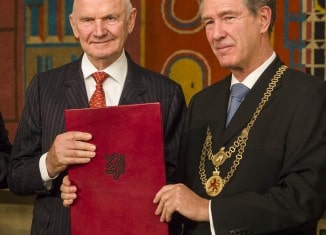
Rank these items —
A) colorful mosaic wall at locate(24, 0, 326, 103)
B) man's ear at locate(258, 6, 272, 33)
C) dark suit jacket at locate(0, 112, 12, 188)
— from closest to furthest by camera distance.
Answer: man's ear at locate(258, 6, 272, 33)
dark suit jacket at locate(0, 112, 12, 188)
colorful mosaic wall at locate(24, 0, 326, 103)

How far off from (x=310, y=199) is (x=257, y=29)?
20.1 inches

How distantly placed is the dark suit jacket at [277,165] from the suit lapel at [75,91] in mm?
450

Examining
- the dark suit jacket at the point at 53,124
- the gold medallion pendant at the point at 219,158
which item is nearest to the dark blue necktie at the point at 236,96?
the gold medallion pendant at the point at 219,158

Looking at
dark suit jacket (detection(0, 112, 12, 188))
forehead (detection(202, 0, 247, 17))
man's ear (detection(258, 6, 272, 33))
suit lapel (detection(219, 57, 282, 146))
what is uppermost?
forehead (detection(202, 0, 247, 17))

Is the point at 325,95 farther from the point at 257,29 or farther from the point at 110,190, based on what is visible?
the point at 110,190

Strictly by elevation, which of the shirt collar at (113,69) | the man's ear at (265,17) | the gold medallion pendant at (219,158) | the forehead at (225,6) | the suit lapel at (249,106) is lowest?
the gold medallion pendant at (219,158)

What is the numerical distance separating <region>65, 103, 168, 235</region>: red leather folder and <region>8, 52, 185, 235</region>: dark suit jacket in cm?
25

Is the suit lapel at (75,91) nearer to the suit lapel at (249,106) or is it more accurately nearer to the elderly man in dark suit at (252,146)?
the elderly man in dark suit at (252,146)

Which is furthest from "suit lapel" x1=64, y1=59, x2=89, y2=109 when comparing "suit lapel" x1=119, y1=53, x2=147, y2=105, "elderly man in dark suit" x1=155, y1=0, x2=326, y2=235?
"elderly man in dark suit" x1=155, y1=0, x2=326, y2=235

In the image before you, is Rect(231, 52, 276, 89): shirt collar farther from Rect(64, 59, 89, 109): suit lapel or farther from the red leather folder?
Rect(64, 59, 89, 109): suit lapel

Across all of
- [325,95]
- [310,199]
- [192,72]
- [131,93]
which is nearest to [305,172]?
[310,199]

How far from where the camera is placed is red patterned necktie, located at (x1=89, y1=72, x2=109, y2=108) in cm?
203

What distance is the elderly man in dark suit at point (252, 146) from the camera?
5.42ft

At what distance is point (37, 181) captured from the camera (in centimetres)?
199
